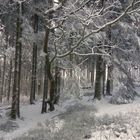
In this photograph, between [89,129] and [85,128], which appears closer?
[89,129]

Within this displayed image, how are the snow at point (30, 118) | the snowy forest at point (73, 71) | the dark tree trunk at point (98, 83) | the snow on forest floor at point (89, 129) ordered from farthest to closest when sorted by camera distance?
the dark tree trunk at point (98, 83), the snow at point (30, 118), the snowy forest at point (73, 71), the snow on forest floor at point (89, 129)

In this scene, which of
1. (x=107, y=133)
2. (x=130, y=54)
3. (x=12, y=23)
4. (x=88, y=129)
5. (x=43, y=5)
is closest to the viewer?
(x=107, y=133)

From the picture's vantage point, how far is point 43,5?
21156mm

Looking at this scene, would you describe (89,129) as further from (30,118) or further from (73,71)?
(30,118)

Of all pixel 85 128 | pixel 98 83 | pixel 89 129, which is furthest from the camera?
pixel 98 83

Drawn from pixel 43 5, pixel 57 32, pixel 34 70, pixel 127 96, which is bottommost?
pixel 127 96

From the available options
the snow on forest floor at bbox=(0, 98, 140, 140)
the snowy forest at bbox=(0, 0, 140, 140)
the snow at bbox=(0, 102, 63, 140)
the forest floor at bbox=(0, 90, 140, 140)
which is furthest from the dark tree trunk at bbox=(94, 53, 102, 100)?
the snow on forest floor at bbox=(0, 98, 140, 140)

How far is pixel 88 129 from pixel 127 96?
8857mm

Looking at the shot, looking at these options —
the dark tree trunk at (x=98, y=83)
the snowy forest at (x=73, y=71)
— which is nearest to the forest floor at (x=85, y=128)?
the snowy forest at (x=73, y=71)

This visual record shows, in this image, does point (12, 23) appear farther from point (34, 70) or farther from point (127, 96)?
point (127, 96)

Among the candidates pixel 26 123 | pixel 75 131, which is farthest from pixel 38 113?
pixel 75 131

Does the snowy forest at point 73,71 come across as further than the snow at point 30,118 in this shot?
No

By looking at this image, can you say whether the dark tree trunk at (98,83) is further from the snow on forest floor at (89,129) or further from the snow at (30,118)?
the snow on forest floor at (89,129)

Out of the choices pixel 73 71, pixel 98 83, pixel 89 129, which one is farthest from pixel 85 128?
pixel 98 83
